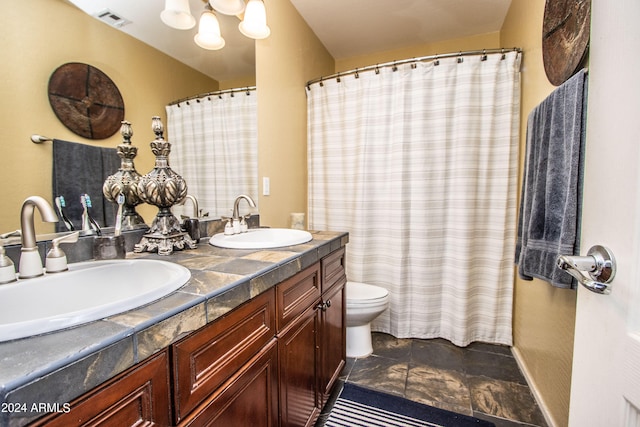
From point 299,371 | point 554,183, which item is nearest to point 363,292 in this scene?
point 299,371

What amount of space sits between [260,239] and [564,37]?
1.61 metres

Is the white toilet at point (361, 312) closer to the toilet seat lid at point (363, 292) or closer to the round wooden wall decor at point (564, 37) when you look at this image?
the toilet seat lid at point (363, 292)

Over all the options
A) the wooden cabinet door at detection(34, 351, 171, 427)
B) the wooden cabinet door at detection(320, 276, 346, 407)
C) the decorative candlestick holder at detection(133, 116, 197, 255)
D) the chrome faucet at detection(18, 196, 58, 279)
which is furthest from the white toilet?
the chrome faucet at detection(18, 196, 58, 279)

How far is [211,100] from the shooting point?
1546mm

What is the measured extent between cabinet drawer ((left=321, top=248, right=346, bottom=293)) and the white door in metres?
0.90

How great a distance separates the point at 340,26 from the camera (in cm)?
228

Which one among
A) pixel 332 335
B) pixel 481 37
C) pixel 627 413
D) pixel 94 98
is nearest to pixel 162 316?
pixel 627 413

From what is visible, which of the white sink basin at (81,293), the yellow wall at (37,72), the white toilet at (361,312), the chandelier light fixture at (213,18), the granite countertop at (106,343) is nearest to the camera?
the granite countertop at (106,343)

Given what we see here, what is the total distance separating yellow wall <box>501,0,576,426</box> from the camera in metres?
1.22

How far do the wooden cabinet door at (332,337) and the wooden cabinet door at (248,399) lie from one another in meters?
0.43

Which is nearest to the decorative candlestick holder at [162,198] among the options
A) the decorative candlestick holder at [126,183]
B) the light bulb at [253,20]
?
the decorative candlestick holder at [126,183]

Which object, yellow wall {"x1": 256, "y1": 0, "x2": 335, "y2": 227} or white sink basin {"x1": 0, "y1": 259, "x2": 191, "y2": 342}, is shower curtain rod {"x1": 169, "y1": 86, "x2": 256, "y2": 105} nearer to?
yellow wall {"x1": 256, "y1": 0, "x2": 335, "y2": 227}

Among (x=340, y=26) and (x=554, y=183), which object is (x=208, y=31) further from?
(x=554, y=183)

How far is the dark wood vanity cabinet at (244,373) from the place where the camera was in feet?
1.61
